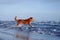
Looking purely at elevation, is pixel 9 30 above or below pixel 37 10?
below

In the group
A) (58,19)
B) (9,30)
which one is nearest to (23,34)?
(9,30)

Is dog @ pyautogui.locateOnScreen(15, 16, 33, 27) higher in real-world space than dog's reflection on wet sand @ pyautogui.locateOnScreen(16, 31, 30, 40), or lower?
higher

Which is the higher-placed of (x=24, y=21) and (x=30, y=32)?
(x=24, y=21)

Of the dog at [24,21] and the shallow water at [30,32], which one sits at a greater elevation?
the dog at [24,21]

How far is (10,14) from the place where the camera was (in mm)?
1266

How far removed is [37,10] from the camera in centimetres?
125

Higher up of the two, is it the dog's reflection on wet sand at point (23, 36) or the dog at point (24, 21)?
the dog at point (24, 21)

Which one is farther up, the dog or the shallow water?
the dog

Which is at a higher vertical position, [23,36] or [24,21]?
[24,21]

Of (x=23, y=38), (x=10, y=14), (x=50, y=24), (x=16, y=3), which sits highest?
(x=16, y=3)

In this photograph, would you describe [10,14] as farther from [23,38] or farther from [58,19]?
[58,19]

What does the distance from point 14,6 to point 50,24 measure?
1.26ft

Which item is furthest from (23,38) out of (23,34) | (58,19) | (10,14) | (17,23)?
(58,19)

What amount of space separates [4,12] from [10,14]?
7 cm
